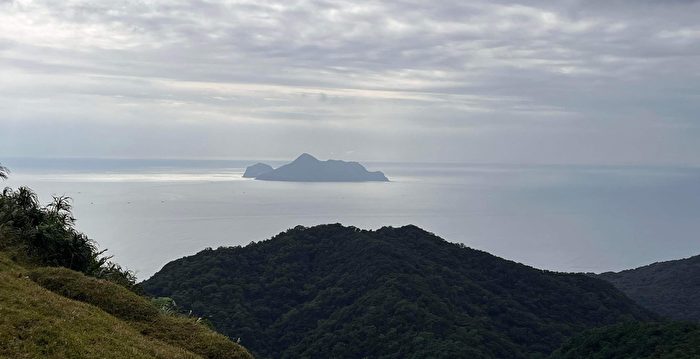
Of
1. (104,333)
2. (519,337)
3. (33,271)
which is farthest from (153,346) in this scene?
(519,337)

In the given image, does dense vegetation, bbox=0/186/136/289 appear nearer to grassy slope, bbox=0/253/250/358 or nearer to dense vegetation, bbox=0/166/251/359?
dense vegetation, bbox=0/166/251/359

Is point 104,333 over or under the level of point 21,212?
under

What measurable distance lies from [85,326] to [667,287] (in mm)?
153480

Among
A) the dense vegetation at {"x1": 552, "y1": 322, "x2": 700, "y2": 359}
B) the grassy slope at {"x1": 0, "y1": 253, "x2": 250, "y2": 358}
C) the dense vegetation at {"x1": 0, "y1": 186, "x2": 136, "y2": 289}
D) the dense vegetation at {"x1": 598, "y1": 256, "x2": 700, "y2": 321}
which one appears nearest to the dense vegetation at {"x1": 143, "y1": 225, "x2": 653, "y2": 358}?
the dense vegetation at {"x1": 552, "y1": 322, "x2": 700, "y2": 359}

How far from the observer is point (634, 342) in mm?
62594

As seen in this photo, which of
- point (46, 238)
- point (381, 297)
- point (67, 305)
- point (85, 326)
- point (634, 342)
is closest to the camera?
point (85, 326)

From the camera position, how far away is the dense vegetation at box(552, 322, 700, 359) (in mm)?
60250

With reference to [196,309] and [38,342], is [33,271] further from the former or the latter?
[196,309]

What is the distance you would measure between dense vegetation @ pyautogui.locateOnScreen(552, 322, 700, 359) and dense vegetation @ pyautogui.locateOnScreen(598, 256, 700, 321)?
59547 millimetres

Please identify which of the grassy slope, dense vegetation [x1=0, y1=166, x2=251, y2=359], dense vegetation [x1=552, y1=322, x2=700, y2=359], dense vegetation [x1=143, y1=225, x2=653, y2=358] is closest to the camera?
the grassy slope

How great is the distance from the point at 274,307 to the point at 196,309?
43.6 feet

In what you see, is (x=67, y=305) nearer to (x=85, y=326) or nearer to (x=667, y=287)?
(x=85, y=326)

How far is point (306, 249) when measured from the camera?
103m


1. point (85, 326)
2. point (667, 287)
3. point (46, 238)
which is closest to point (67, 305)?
point (85, 326)
